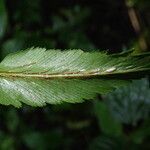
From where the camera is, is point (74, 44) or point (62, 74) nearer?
point (62, 74)

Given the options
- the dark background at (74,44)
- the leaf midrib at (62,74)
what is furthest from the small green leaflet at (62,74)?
the dark background at (74,44)

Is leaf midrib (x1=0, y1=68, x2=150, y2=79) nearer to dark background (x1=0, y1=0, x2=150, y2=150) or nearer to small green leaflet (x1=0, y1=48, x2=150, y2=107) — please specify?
small green leaflet (x1=0, y1=48, x2=150, y2=107)

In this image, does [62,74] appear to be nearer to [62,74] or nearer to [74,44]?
[62,74]

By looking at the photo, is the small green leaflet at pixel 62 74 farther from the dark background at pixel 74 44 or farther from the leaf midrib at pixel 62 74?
the dark background at pixel 74 44

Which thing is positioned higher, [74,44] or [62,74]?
[74,44]

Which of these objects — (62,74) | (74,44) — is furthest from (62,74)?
(74,44)

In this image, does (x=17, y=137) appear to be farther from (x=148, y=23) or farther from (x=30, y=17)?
(x=148, y=23)

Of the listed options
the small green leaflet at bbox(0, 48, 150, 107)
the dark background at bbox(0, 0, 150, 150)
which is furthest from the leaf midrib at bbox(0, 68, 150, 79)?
the dark background at bbox(0, 0, 150, 150)
